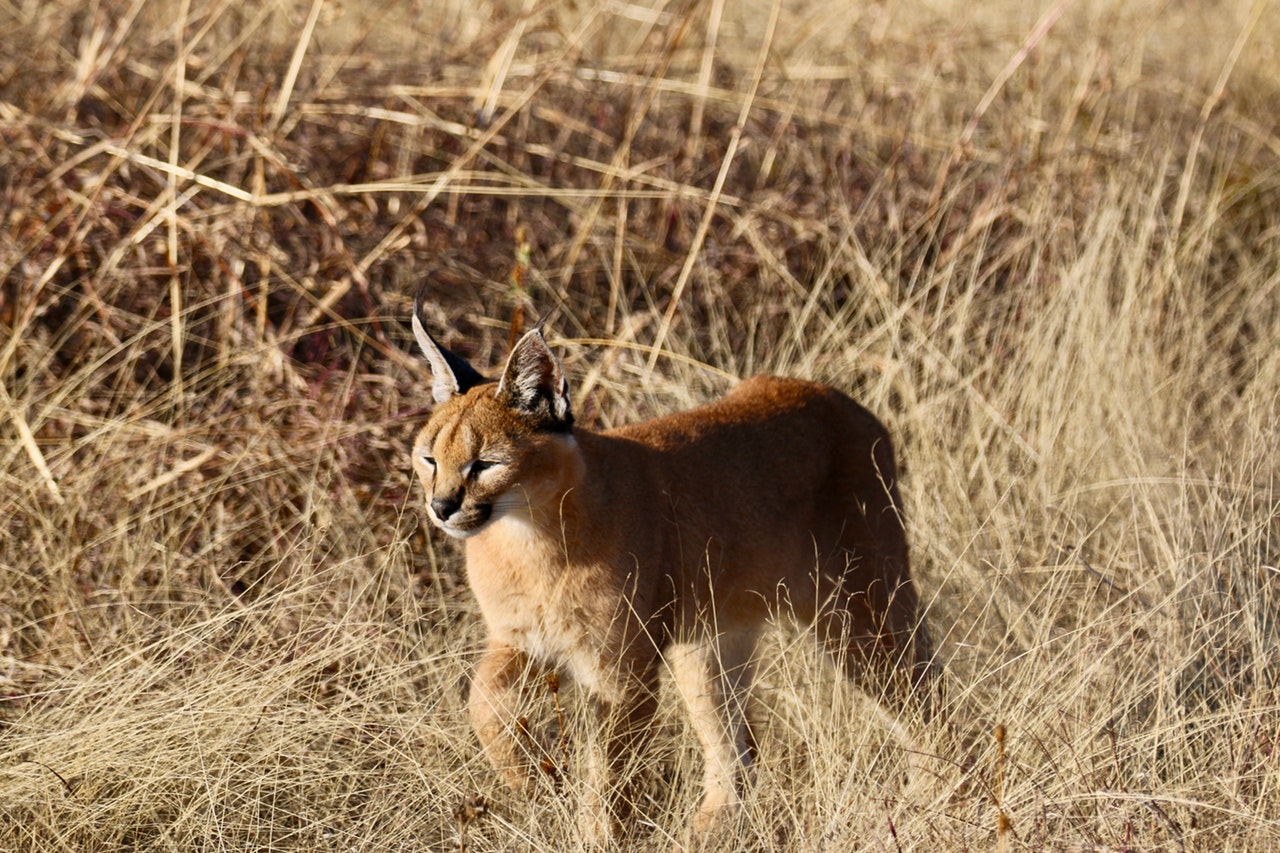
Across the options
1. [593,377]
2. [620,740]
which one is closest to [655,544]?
[620,740]

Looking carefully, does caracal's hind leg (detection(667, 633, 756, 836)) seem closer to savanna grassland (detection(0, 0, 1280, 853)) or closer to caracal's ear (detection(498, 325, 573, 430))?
savanna grassland (detection(0, 0, 1280, 853))

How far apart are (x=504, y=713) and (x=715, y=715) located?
2.17 ft

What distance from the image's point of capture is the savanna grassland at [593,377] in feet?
11.3

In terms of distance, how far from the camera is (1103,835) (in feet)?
10.2

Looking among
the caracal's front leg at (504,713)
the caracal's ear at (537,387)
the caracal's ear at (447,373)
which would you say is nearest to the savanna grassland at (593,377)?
the caracal's front leg at (504,713)

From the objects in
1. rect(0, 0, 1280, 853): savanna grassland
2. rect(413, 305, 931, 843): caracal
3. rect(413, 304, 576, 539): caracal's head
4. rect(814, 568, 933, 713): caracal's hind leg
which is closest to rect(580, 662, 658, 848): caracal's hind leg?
rect(413, 305, 931, 843): caracal

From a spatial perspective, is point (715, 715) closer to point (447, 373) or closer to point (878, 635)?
point (878, 635)

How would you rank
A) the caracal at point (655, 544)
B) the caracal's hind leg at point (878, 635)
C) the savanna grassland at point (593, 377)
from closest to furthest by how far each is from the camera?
the savanna grassland at point (593, 377), the caracal at point (655, 544), the caracal's hind leg at point (878, 635)

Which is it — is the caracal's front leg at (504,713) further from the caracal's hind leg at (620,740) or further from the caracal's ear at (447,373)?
the caracal's ear at (447,373)

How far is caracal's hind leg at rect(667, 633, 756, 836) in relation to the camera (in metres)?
3.75

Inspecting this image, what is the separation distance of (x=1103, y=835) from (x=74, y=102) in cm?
458

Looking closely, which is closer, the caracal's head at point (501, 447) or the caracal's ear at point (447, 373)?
the caracal's head at point (501, 447)

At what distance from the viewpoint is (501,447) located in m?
3.51

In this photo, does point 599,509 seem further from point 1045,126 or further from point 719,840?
point 1045,126
